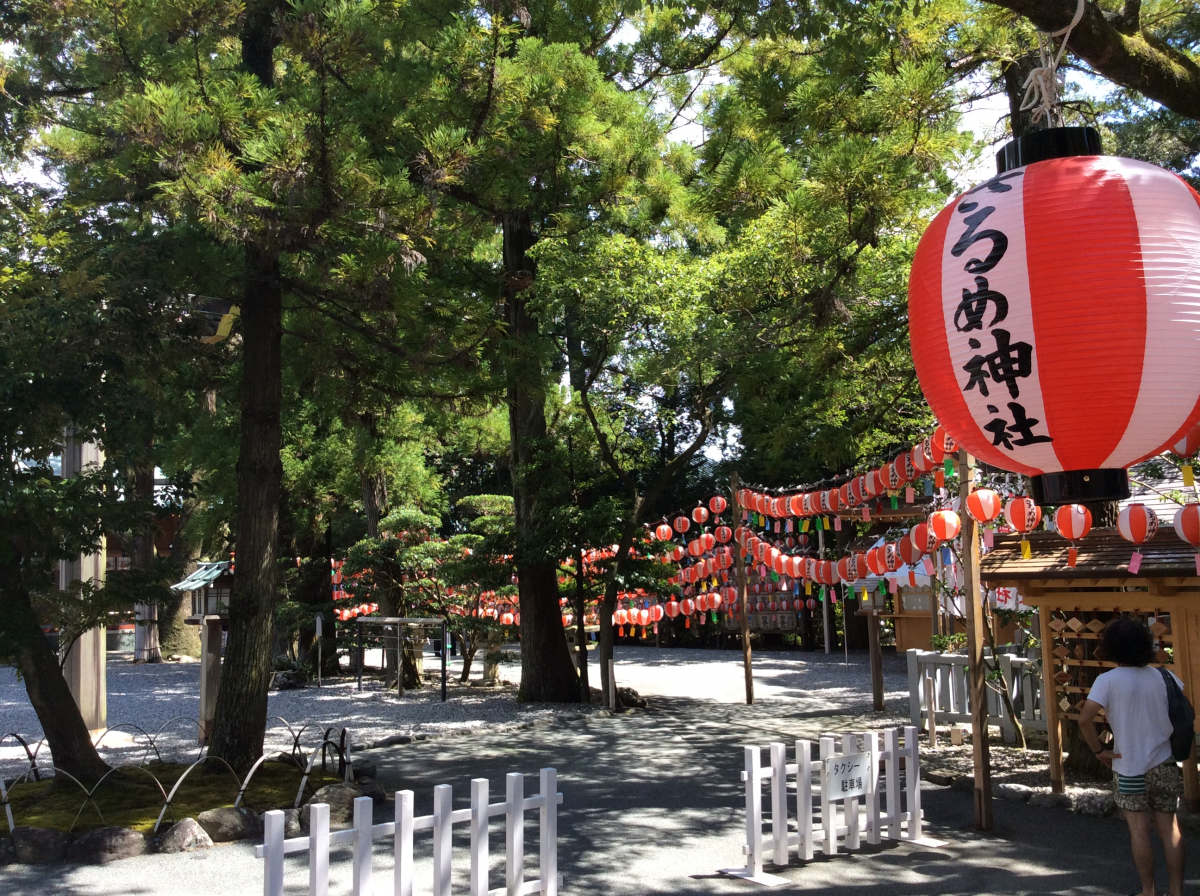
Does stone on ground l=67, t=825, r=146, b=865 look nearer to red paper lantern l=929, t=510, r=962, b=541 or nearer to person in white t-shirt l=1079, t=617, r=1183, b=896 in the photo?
person in white t-shirt l=1079, t=617, r=1183, b=896

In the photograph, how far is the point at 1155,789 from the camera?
196 inches

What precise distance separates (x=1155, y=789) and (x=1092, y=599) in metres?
2.95

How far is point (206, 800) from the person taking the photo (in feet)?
24.7

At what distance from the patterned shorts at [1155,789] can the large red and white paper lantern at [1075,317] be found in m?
1.97

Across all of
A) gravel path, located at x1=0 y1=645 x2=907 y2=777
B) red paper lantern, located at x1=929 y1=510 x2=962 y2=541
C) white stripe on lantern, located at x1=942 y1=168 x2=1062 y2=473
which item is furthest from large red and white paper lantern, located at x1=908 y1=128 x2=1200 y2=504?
gravel path, located at x1=0 y1=645 x2=907 y2=777

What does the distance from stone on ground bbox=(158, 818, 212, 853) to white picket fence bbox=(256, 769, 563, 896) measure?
2332mm

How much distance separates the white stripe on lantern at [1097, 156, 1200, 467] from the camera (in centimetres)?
369

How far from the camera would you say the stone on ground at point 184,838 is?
260 inches

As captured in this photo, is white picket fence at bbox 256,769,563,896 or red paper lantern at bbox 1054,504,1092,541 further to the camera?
red paper lantern at bbox 1054,504,1092,541

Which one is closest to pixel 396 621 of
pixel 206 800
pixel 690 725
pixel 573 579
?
pixel 573 579

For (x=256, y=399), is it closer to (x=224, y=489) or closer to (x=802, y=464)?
(x=224, y=489)

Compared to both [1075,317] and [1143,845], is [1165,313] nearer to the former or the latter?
[1075,317]

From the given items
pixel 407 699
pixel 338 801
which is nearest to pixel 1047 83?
pixel 338 801

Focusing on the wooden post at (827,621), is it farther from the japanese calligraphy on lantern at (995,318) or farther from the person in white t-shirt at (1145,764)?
the japanese calligraphy on lantern at (995,318)
